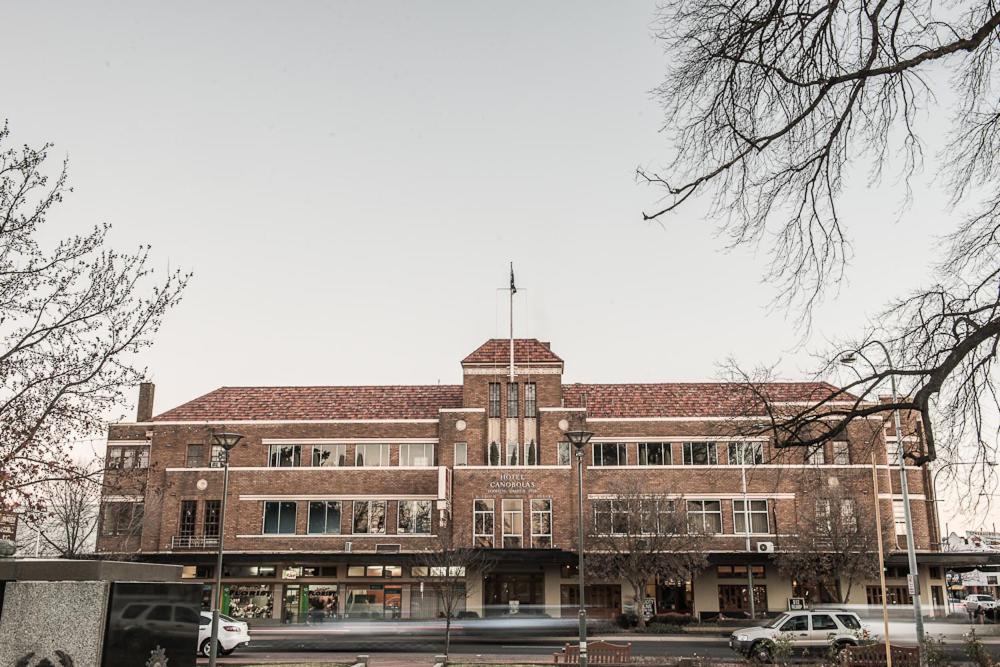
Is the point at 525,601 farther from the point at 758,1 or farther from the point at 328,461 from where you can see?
the point at 758,1

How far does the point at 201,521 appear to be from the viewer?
5122 centimetres

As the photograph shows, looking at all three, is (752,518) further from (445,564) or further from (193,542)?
(193,542)

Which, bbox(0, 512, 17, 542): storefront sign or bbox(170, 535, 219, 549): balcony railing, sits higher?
bbox(170, 535, 219, 549): balcony railing

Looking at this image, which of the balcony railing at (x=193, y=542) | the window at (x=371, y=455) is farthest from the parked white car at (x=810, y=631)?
the balcony railing at (x=193, y=542)

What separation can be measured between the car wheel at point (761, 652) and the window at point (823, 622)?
108 inches

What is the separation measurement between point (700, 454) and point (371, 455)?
18793mm

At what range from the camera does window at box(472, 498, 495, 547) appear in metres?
49.4

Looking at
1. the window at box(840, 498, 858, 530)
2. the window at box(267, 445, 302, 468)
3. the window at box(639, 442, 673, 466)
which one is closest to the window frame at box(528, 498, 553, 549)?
the window at box(639, 442, 673, 466)

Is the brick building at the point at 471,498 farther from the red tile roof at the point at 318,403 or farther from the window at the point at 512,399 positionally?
the red tile roof at the point at 318,403

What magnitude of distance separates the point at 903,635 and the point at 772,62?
3609 centimetres

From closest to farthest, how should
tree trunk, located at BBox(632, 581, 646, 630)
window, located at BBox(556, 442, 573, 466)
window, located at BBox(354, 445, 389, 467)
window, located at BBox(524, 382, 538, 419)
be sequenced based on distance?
tree trunk, located at BBox(632, 581, 646, 630)
window, located at BBox(556, 442, 573, 466)
window, located at BBox(524, 382, 538, 419)
window, located at BBox(354, 445, 389, 467)

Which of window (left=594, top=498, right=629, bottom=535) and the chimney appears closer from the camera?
window (left=594, top=498, right=629, bottom=535)

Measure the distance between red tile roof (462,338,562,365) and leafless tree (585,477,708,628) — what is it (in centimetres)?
913

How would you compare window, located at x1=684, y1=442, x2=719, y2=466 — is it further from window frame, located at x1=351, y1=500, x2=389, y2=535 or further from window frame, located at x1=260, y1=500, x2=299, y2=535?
window frame, located at x1=260, y1=500, x2=299, y2=535
